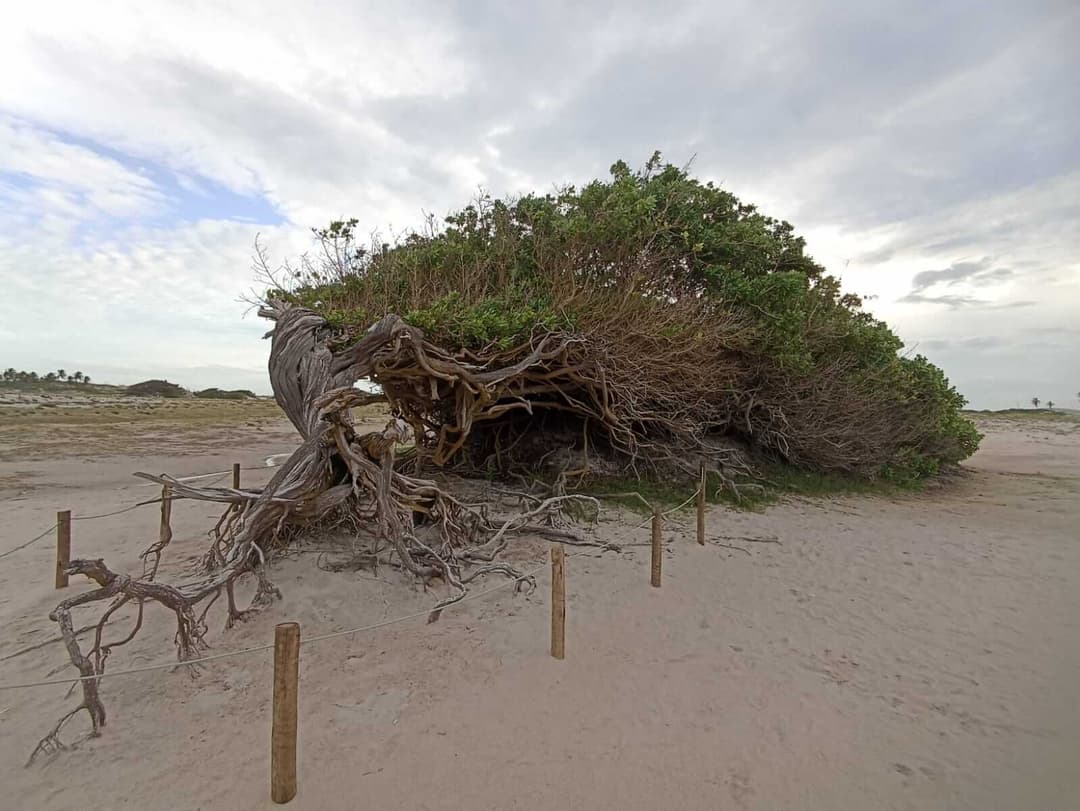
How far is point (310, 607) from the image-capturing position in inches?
240

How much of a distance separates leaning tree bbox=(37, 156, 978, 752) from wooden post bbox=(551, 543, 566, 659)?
1675 mm

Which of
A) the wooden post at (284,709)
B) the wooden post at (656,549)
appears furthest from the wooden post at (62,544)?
the wooden post at (656,549)

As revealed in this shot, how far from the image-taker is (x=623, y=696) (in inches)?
183

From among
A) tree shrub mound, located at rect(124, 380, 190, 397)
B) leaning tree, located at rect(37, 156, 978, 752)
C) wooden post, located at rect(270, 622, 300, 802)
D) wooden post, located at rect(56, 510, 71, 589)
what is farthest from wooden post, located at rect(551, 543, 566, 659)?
tree shrub mound, located at rect(124, 380, 190, 397)

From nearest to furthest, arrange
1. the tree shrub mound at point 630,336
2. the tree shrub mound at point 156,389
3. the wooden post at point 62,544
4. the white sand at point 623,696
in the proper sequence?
the white sand at point 623,696
the wooden post at point 62,544
the tree shrub mound at point 630,336
the tree shrub mound at point 156,389

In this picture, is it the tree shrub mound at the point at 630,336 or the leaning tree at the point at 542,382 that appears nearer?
the leaning tree at the point at 542,382

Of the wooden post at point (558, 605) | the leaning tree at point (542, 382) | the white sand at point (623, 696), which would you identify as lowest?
the white sand at point (623, 696)

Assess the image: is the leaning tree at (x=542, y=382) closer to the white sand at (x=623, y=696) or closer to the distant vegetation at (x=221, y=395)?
the white sand at (x=623, y=696)

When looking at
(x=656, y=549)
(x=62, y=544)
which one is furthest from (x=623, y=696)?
(x=62, y=544)

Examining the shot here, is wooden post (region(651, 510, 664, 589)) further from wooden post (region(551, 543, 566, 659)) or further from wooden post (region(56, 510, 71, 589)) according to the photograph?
wooden post (region(56, 510, 71, 589))

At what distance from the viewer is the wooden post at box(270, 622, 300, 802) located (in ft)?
10.4

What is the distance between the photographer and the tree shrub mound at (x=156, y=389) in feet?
190

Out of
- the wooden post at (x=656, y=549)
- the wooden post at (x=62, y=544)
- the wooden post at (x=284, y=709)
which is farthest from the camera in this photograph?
the wooden post at (x=656, y=549)

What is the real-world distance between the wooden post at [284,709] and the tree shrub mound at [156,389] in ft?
215
